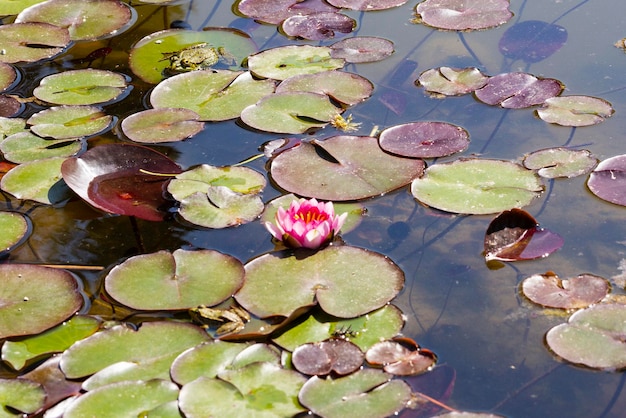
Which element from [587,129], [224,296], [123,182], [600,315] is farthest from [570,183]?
[123,182]

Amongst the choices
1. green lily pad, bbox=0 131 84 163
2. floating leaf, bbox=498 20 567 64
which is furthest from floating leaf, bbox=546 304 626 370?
green lily pad, bbox=0 131 84 163

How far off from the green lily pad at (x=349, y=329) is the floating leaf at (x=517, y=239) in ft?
1.63

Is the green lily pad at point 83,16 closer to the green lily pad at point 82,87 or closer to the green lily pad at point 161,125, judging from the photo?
the green lily pad at point 82,87

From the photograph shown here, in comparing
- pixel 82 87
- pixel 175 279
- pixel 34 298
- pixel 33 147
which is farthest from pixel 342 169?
pixel 82 87

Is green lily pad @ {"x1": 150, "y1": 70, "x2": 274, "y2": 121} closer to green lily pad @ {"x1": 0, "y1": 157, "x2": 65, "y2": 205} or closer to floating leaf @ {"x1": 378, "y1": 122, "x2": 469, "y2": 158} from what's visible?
green lily pad @ {"x1": 0, "y1": 157, "x2": 65, "y2": 205}

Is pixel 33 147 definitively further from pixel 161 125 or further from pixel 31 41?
pixel 31 41

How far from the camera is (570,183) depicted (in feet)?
10.2

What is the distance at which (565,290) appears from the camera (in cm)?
257

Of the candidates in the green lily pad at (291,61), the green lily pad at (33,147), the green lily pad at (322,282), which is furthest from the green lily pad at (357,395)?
the green lily pad at (291,61)

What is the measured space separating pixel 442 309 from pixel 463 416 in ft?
1.61

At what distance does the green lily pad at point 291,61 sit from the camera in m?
3.96

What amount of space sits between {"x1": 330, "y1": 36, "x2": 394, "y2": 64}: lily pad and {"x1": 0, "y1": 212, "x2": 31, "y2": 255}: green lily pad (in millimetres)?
1866

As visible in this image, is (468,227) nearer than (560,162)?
Yes

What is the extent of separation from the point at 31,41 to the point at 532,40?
284cm
